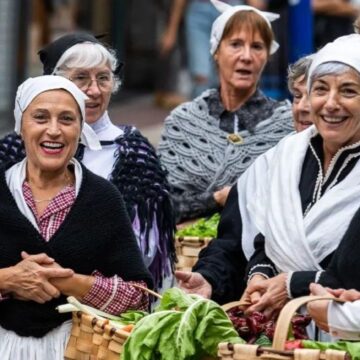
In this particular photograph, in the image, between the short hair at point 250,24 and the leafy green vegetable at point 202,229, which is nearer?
the leafy green vegetable at point 202,229

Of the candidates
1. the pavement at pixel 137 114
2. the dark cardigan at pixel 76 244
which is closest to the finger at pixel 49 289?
the dark cardigan at pixel 76 244

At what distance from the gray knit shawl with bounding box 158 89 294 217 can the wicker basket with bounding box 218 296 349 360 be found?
2.74m

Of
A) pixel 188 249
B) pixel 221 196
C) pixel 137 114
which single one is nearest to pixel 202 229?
pixel 188 249

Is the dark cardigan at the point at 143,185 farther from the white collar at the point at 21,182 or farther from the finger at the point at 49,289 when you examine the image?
the finger at the point at 49,289

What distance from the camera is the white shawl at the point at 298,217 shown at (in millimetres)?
6406

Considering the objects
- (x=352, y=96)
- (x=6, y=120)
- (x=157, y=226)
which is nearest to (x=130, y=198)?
(x=157, y=226)

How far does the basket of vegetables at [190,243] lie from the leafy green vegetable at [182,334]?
5.95ft

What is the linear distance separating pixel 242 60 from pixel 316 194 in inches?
95.2

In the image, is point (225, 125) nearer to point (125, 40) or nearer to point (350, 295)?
point (350, 295)

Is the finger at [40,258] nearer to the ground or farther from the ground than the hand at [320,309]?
farther from the ground

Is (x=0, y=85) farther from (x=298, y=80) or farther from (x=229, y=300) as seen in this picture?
(x=229, y=300)

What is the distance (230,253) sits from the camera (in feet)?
22.7

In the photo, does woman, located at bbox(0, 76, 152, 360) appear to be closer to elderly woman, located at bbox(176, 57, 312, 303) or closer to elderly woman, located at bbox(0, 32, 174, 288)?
elderly woman, located at bbox(176, 57, 312, 303)

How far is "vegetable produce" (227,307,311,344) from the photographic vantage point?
20.6ft
